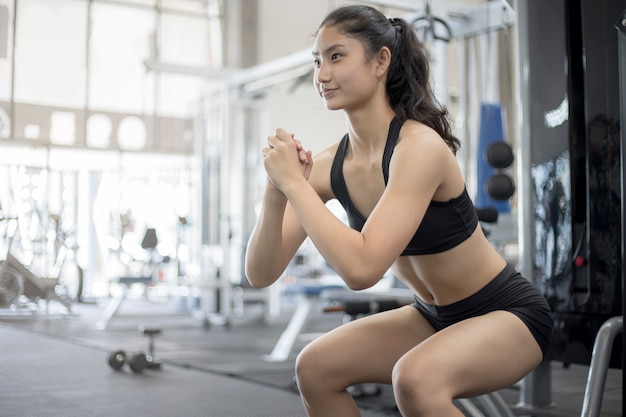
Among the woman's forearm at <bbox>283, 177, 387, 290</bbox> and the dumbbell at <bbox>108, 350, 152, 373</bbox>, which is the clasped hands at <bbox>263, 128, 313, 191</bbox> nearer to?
the woman's forearm at <bbox>283, 177, 387, 290</bbox>

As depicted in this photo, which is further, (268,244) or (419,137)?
(268,244)

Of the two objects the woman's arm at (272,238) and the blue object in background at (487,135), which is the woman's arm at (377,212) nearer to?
the woman's arm at (272,238)

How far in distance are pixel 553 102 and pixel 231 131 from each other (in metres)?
5.70

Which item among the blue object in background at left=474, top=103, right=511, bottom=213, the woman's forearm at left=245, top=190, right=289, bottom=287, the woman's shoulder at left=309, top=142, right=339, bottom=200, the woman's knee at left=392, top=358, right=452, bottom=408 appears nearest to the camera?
the woman's knee at left=392, top=358, right=452, bottom=408

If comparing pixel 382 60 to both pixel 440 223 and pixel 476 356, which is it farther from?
pixel 476 356

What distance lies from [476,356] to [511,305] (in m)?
0.17

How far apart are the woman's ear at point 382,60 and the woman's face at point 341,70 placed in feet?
0.10

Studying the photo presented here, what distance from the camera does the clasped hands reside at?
132 centimetres

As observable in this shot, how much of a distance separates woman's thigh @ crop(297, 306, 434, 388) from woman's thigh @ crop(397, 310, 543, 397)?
17cm

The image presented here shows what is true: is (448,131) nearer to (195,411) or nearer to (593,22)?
(593,22)

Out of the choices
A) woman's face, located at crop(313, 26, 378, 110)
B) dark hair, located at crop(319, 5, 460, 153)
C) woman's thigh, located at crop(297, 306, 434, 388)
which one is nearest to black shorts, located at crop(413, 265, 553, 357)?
woman's thigh, located at crop(297, 306, 434, 388)

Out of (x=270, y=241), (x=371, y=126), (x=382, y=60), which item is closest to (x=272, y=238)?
(x=270, y=241)

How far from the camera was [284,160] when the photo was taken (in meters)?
1.34

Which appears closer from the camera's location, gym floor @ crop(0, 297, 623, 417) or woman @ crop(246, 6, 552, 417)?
woman @ crop(246, 6, 552, 417)
